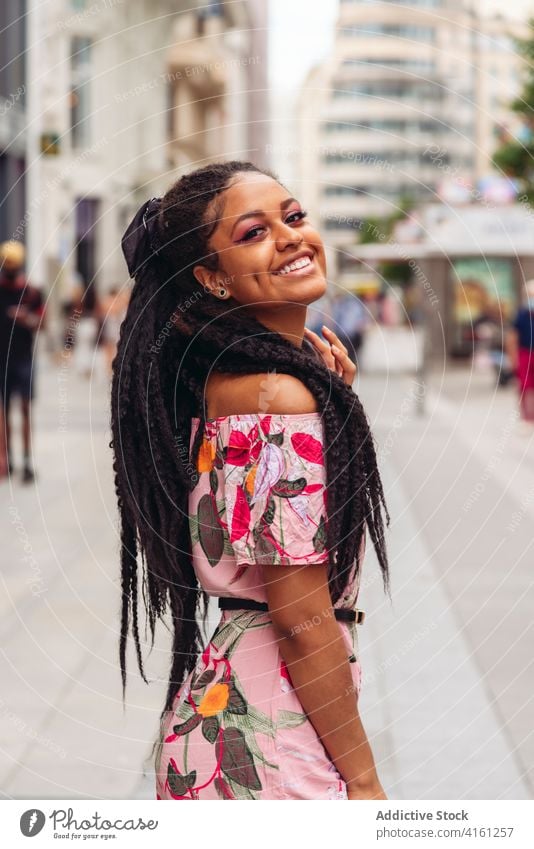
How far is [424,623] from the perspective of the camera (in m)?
6.49

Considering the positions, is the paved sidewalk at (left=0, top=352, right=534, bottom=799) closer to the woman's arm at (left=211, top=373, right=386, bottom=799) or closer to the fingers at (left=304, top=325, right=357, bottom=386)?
the fingers at (left=304, top=325, right=357, bottom=386)

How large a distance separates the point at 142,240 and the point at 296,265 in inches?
10.8

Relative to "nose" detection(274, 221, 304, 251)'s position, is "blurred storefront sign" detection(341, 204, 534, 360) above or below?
above

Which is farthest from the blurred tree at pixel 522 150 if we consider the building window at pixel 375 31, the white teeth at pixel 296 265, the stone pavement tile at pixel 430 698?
the white teeth at pixel 296 265

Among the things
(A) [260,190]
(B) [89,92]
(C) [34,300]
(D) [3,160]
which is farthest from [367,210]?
(A) [260,190]

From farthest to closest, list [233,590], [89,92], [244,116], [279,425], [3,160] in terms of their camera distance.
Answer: [244,116] → [89,92] → [3,160] → [233,590] → [279,425]

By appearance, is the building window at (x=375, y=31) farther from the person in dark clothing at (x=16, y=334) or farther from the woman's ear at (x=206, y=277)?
the person in dark clothing at (x=16, y=334)

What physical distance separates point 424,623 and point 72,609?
1.78m

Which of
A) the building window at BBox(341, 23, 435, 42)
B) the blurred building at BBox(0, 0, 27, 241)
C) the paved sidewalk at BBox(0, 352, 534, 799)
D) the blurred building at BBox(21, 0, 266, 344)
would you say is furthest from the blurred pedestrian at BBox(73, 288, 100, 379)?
the paved sidewalk at BBox(0, 352, 534, 799)

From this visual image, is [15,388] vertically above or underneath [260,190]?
above

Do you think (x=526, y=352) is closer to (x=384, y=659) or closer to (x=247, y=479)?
(x=384, y=659)

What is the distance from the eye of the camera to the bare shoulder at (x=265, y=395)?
1.86m

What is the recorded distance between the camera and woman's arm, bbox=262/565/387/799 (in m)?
1.87
